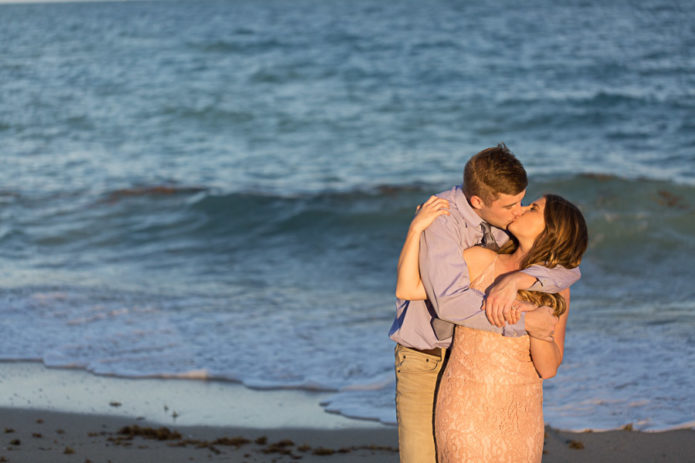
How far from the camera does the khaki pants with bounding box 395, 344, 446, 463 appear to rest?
276cm

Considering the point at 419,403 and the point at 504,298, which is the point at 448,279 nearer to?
the point at 504,298

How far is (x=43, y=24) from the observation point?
1788 inches

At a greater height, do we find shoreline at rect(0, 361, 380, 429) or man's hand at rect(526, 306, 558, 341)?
man's hand at rect(526, 306, 558, 341)

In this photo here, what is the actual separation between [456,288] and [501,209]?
305 mm

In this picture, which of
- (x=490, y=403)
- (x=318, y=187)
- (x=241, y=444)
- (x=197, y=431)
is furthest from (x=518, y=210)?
(x=318, y=187)

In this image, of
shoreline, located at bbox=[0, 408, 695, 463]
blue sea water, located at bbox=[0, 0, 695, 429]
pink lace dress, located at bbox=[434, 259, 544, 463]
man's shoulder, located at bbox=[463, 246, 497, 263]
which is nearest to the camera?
pink lace dress, located at bbox=[434, 259, 544, 463]

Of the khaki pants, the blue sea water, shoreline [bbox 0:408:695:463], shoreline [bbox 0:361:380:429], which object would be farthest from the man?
the blue sea water

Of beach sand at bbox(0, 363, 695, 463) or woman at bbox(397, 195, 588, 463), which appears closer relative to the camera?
woman at bbox(397, 195, 588, 463)

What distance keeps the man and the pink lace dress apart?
94mm

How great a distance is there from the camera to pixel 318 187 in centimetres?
1302

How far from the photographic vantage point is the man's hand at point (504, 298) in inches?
94.3

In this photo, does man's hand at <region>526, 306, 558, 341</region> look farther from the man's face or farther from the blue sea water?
the blue sea water

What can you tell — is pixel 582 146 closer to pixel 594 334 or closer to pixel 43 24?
pixel 594 334

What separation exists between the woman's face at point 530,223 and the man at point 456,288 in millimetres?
33
